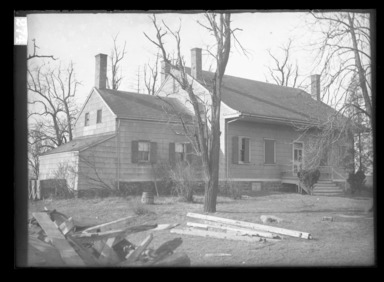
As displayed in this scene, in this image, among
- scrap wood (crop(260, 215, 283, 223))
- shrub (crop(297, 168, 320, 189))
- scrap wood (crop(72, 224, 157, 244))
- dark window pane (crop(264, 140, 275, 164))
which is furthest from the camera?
dark window pane (crop(264, 140, 275, 164))

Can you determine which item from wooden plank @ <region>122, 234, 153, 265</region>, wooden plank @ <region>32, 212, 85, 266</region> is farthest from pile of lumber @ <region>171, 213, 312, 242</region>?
wooden plank @ <region>32, 212, 85, 266</region>

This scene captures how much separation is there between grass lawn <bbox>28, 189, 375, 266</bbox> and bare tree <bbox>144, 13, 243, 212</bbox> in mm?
535

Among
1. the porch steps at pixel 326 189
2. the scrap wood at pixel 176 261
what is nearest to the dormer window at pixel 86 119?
the scrap wood at pixel 176 261

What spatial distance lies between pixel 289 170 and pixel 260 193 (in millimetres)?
920

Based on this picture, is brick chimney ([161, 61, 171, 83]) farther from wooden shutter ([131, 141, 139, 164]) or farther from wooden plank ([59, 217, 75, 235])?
wooden plank ([59, 217, 75, 235])

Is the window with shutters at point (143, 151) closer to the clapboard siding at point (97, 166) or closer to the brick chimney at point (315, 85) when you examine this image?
the clapboard siding at point (97, 166)

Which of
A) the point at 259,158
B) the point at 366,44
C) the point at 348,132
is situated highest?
the point at 366,44

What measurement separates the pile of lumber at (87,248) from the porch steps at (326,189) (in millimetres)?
3496

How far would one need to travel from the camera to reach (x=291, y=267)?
8.35 m

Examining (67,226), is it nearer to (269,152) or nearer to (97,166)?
(97,166)

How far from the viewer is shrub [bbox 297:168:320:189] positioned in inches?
378

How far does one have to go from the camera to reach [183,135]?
30.4 feet
